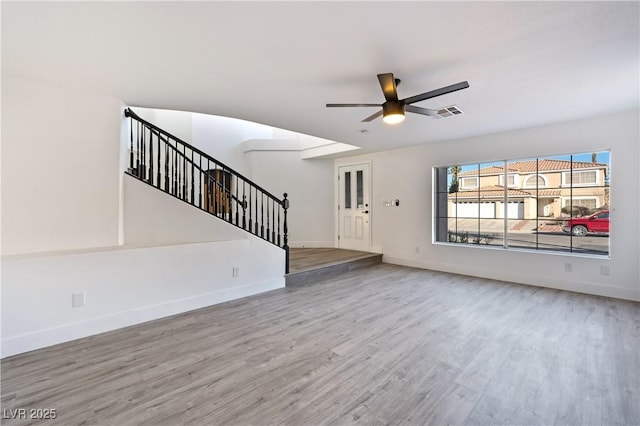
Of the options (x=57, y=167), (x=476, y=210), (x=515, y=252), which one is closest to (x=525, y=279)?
(x=515, y=252)

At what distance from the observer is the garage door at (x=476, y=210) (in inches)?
223

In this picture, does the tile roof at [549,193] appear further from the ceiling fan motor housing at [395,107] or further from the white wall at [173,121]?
the white wall at [173,121]

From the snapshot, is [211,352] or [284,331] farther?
[284,331]

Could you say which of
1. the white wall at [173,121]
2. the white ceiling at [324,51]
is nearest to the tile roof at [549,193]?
the white ceiling at [324,51]

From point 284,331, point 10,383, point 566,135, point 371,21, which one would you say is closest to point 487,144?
point 566,135

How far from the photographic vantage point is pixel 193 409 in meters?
1.83

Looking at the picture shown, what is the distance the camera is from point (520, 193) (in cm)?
588

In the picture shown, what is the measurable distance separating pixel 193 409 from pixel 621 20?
3829 mm

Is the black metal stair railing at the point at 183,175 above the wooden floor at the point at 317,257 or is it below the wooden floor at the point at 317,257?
above

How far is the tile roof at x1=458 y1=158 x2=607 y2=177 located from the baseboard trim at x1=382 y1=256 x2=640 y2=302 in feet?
6.00

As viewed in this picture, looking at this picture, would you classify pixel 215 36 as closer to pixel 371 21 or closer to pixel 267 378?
pixel 371 21

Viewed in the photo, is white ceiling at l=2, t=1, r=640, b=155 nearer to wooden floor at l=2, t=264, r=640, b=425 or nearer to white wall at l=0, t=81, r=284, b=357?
white wall at l=0, t=81, r=284, b=357

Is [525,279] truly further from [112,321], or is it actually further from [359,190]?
[112,321]

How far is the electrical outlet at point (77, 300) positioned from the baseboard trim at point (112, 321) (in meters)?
0.18
